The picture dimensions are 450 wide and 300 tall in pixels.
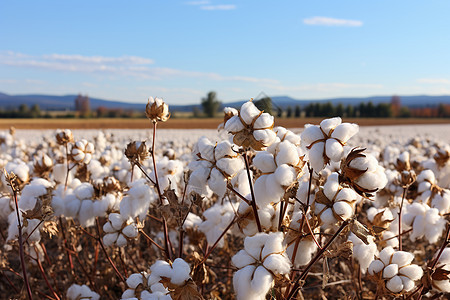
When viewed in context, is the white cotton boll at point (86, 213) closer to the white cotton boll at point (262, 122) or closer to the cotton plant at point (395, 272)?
the white cotton boll at point (262, 122)

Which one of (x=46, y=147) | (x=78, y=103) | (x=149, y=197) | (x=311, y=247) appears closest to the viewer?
(x=311, y=247)

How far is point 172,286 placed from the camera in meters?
1.48

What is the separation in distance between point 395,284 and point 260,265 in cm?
81

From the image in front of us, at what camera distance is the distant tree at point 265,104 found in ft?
5.95

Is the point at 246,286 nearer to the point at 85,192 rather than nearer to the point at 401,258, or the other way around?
the point at 401,258

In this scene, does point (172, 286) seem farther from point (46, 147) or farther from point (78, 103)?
point (78, 103)

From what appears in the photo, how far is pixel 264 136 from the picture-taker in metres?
1.45

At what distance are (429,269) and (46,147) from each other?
793 cm

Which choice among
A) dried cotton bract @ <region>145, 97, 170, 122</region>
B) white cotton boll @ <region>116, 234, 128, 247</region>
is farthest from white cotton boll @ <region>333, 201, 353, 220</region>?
white cotton boll @ <region>116, 234, 128, 247</region>

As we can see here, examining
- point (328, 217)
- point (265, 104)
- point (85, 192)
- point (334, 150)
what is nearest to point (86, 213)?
point (85, 192)

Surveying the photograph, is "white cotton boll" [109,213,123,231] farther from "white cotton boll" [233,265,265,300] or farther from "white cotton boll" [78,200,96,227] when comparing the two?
"white cotton boll" [233,265,265,300]

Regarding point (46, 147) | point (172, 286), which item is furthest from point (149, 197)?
point (46, 147)

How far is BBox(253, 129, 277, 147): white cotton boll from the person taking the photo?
1453 mm

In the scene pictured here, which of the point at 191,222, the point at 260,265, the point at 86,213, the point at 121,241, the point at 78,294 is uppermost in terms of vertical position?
the point at 260,265
